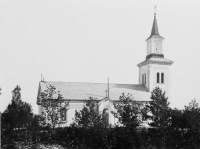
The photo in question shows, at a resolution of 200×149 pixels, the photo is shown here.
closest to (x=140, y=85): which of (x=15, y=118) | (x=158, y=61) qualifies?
(x=158, y=61)

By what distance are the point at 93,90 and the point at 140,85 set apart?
29.1 ft

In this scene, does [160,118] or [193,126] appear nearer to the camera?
[193,126]

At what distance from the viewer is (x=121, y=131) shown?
22.8 metres

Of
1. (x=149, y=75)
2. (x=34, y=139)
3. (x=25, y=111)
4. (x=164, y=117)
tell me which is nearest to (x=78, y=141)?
(x=34, y=139)

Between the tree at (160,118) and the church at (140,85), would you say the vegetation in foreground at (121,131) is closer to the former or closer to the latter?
the tree at (160,118)

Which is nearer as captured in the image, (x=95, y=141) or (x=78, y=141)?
(x=95, y=141)

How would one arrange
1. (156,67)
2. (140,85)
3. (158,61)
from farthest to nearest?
(140,85) → (156,67) → (158,61)

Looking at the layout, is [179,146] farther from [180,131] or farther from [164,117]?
[164,117]

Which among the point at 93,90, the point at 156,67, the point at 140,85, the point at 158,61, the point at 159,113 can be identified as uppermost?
the point at 158,61

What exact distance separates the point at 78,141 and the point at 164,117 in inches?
336

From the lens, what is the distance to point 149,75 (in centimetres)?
4188

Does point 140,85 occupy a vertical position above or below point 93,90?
above

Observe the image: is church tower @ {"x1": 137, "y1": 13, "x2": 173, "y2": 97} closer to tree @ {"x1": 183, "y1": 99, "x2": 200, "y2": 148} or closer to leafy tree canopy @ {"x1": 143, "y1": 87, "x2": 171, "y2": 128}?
leafy tree canopy @ {"x1": 143, "y1": 87, "x2": 171, "y2": 128}

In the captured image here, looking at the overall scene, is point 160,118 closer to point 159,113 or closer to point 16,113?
point 159,113
